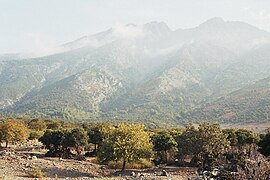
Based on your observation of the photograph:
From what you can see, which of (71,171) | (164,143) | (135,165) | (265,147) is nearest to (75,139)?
(164,143)

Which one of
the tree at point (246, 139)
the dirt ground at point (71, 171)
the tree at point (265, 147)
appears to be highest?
the tree at point (246, 139)

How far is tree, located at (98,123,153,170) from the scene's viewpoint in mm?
47219

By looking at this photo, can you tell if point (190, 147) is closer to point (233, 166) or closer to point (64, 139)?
point (233, 166)

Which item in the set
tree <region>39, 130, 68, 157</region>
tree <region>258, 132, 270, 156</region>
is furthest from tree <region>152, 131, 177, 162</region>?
tree <region>39, 130, 68, 157</region>

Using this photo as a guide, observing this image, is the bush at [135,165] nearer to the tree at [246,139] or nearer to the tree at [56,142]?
the tree at [56,142]

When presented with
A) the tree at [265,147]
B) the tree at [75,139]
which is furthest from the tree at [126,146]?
the tree at [75,139]

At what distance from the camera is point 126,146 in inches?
1861

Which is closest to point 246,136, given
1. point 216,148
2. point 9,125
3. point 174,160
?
point 174,160

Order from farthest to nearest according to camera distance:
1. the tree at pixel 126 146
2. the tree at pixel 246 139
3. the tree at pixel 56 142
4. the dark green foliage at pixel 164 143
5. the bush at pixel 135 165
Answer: the tree at pixel 56 142 → the tree at pixel 246 139 → the dark green foliage at pixel 164 143 → the bush at pixel 135 165 → the tree at pixel 126 146

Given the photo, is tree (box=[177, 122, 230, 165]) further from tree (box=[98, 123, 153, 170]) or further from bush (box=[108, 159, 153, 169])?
tree (box=[98, 123, 153, 170])

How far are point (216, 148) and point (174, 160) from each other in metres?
13.7

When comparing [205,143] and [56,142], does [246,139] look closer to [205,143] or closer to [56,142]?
[205,143]

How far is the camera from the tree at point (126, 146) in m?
47.2

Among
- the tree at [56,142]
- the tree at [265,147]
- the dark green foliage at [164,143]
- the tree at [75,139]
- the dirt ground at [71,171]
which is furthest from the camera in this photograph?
the tree at [75,139]
